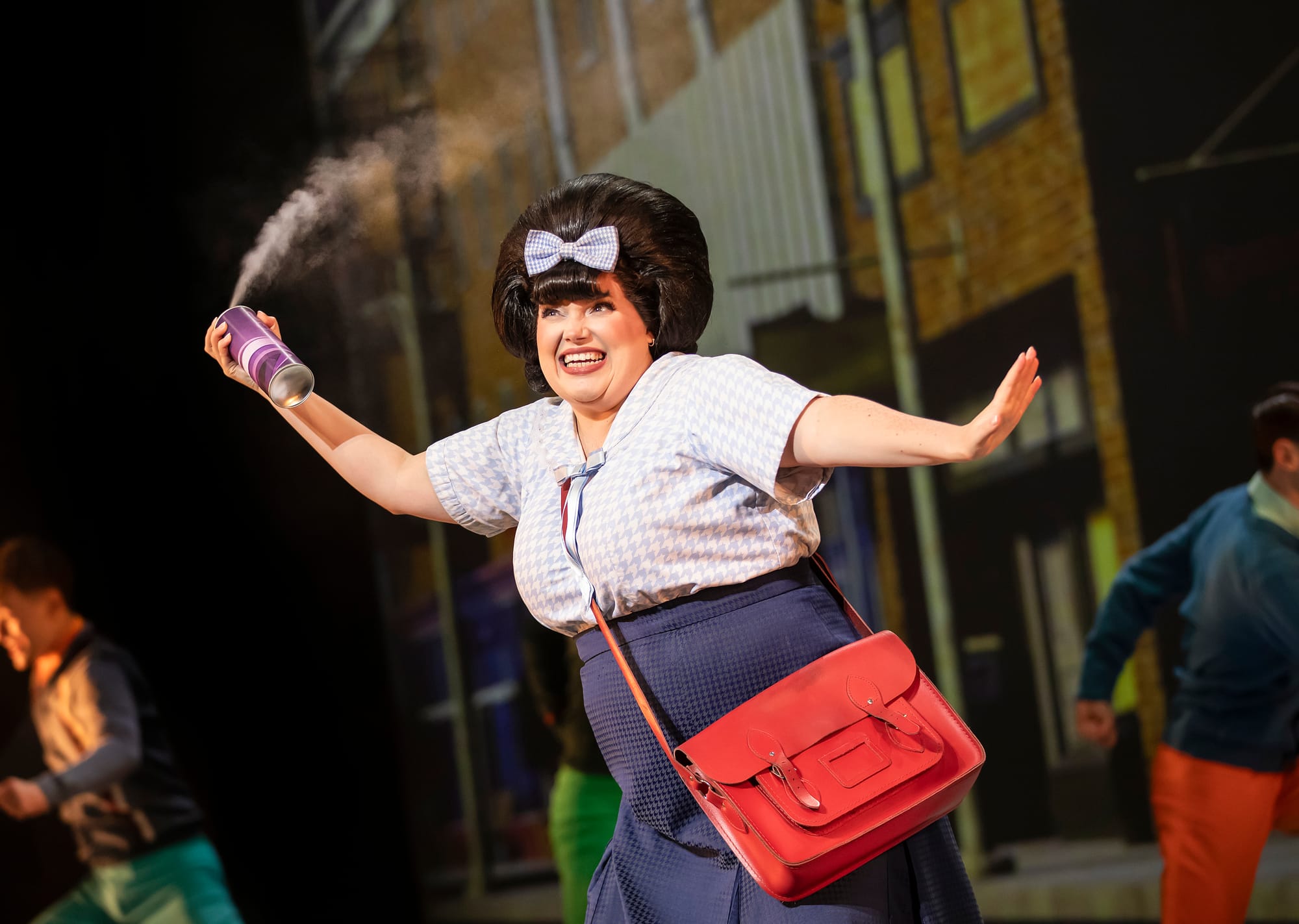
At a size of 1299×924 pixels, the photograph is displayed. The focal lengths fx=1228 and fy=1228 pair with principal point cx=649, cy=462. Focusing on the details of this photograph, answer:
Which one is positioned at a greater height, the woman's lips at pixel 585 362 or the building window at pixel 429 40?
the building window at pixel 429 40

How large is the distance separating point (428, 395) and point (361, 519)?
51 cm

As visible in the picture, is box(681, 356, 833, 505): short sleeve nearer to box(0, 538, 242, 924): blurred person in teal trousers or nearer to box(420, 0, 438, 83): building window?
box(0, 538, 242, 924): blurred person in teal trousers

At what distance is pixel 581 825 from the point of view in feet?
10.6

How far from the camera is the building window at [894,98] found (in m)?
3.34

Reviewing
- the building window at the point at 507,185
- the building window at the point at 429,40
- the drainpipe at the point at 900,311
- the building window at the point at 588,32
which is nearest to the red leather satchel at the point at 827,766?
the drainpipe at the point at 900,311

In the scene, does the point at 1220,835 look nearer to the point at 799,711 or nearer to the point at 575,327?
the point at 799,711

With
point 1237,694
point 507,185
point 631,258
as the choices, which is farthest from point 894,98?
point 631,258

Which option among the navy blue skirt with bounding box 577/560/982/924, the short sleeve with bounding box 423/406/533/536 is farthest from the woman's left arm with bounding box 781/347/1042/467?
the short sleeve with bounding box 423/406/533/536

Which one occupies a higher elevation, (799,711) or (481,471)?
(481,471)

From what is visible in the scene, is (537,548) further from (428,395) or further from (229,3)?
(229,3)

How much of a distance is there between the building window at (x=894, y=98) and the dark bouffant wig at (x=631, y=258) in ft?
5.56

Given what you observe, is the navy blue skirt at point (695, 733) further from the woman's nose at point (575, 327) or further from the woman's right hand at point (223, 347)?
the woman's right hand at point (223, 347)

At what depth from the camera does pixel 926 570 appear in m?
3.36

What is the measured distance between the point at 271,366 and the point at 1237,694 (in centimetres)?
207
